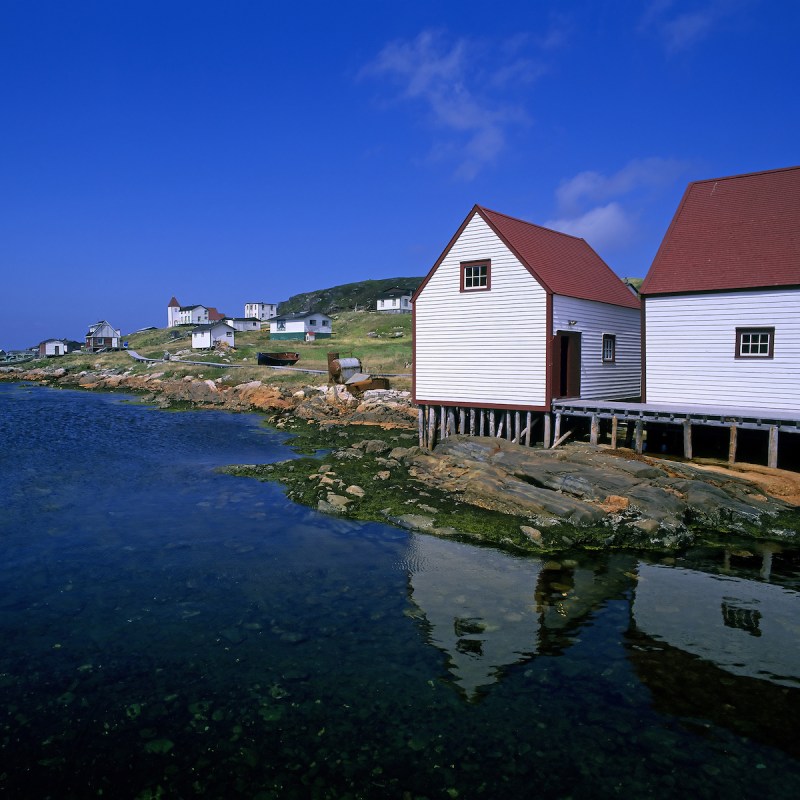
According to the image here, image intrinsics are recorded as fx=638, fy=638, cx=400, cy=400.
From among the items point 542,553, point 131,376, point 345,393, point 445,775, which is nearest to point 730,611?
point 542,553

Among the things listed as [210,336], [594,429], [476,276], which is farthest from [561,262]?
[210,336]

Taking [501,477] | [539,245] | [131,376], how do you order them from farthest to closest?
[131,376] → [539,245] → [501,477]

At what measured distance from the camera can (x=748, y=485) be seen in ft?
63.7

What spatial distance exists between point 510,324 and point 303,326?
240ft

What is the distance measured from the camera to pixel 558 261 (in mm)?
27719

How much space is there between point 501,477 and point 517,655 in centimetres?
1009

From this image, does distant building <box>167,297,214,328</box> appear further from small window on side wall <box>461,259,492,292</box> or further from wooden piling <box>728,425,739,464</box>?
wooden piling <box>728,425,739,464</box>

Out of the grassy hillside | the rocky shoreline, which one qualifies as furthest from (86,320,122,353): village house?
the rocky shoreline

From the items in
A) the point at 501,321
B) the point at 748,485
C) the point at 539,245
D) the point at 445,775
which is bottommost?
the point at 445,775

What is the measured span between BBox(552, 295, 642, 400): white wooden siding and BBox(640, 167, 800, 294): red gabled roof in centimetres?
288

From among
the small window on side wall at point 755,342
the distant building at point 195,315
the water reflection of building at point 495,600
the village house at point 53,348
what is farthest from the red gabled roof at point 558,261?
the distant building at point 195,315

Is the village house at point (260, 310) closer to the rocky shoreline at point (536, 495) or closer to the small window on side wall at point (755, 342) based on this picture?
the rocky shoreline at point (536, 495)

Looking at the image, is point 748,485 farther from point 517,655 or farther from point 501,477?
point 517,655

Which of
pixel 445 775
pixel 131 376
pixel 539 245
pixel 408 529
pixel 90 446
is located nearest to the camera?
pixel 445 775
